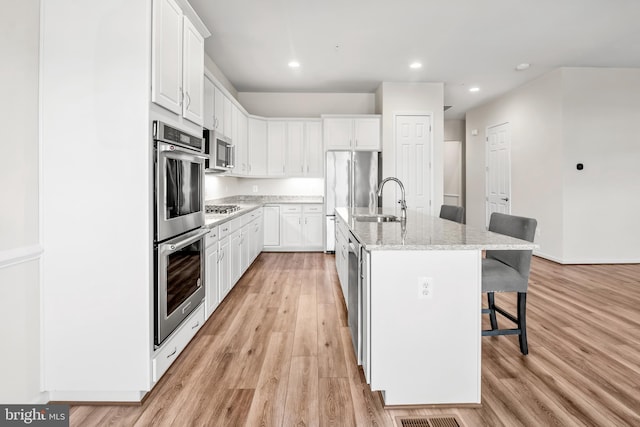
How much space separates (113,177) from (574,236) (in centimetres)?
578

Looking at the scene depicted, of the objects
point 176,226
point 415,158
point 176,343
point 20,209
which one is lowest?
point 176,343

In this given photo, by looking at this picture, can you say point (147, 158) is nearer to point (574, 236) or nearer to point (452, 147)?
point (574, 236)

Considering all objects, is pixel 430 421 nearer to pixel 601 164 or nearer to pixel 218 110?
pixel 218 110

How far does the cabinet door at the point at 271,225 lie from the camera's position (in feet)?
20.0

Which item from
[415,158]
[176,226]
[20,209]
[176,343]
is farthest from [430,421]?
[415,158]

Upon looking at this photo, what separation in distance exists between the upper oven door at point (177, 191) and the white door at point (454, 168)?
757 cm

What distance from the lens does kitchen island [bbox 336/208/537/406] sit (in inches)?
69.4

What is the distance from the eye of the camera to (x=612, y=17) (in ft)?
11.9

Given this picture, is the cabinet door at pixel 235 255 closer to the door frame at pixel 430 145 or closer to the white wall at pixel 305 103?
the door frame at pixel 430 145

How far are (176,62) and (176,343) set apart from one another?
5.75 ft

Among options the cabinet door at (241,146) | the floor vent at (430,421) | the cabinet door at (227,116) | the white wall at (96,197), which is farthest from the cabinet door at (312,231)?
the floor vent at (430,421)

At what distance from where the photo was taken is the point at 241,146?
5.45 m

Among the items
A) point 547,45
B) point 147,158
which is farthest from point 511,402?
point 547,45

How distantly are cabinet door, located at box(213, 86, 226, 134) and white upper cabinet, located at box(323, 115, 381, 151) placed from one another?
2136 mm
